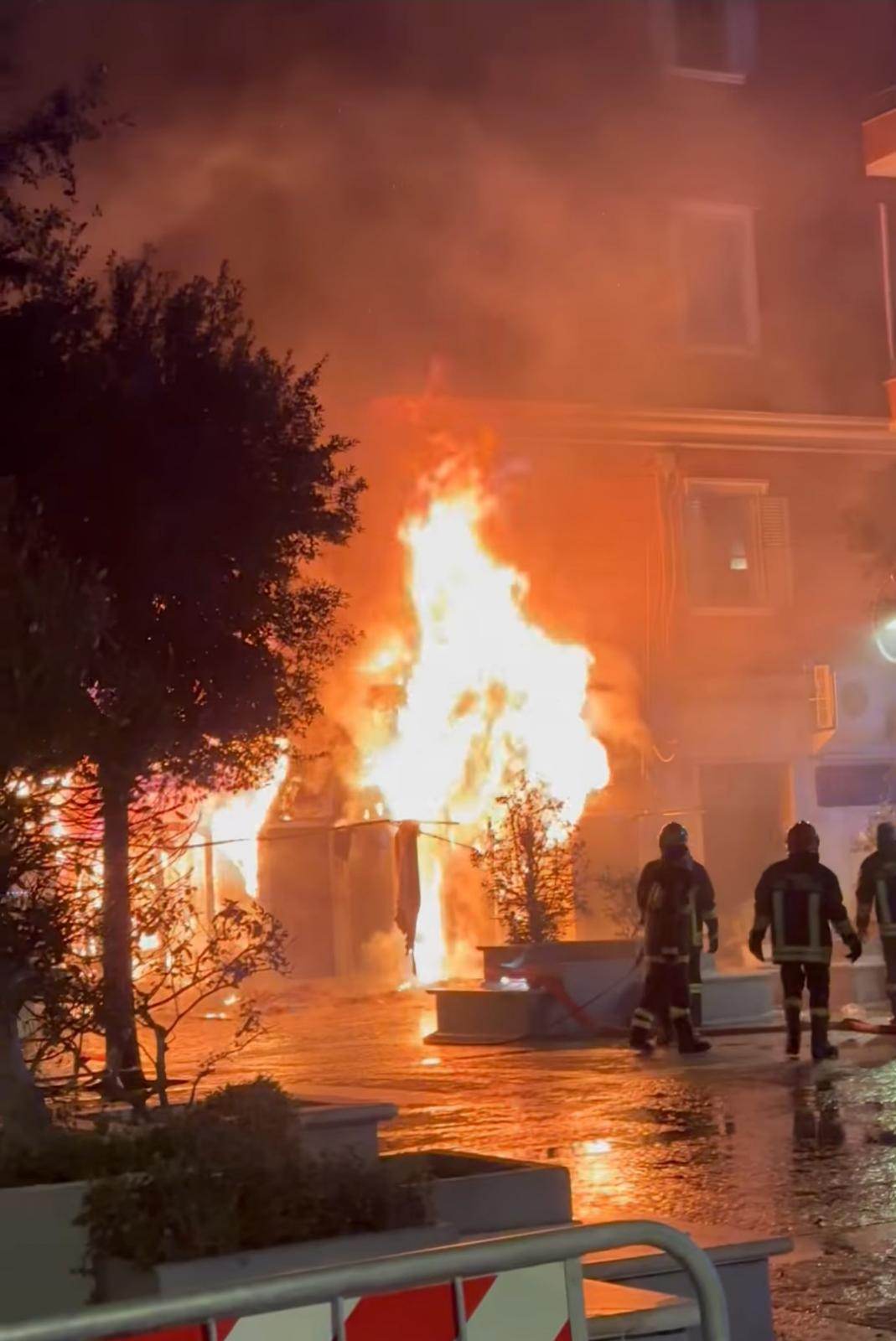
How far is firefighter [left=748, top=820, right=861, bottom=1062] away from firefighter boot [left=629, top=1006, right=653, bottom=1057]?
3.75 ft

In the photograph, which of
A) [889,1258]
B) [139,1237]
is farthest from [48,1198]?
[889,1258]

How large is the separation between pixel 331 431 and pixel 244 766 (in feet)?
40.2

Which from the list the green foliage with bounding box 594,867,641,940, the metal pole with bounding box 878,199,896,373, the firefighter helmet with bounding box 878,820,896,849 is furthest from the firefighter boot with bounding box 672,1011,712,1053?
the metal pole with bounding box 878,199,896,373

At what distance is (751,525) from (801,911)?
14.1m

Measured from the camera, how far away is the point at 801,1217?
803 cm

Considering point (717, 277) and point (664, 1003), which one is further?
point (717, 277)

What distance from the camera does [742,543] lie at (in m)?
27.7

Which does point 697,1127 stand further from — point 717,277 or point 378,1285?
point 717,277

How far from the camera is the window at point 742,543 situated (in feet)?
89.8

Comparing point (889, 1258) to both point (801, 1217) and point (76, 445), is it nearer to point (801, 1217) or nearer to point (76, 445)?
point (801, 1217)

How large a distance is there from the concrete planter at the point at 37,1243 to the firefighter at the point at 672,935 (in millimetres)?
9514

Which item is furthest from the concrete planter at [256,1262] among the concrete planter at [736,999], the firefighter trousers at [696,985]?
the concrete planter at [736,999]

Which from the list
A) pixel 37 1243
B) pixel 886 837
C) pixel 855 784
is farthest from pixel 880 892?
pixel 855 784

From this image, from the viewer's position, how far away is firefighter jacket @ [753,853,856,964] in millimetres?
14070
